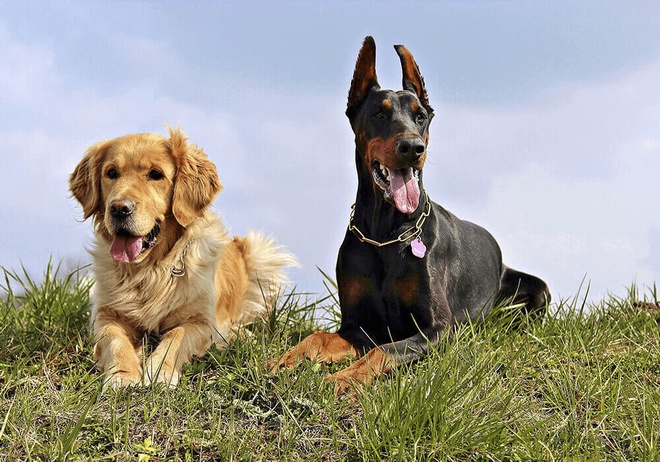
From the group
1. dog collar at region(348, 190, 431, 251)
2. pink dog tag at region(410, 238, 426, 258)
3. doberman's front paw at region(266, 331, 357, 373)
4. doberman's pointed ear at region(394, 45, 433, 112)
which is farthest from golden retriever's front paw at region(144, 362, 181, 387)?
doberman's pointed ear at region(394, 45, 433, 112)

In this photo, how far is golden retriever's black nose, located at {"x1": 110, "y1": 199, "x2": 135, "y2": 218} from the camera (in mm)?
4945

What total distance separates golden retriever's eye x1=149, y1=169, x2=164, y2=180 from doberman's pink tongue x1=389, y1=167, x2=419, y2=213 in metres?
1.77

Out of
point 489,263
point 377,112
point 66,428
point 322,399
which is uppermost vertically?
point 377,112

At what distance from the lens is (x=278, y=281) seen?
7.29m

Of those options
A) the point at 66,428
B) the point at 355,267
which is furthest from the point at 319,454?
the point at 355,267

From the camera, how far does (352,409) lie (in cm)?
395

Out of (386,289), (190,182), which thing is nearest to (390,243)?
(386,289)

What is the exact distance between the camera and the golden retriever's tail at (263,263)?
709 centimetres

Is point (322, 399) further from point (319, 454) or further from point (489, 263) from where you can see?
point (489, 263)

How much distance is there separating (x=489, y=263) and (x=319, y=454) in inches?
114

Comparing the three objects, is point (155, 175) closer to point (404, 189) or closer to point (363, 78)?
point (363, 78)

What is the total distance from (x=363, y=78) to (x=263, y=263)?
280 cm

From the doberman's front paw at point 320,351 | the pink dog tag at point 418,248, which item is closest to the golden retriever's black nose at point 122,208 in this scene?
the doberman's front paw at point 320,351

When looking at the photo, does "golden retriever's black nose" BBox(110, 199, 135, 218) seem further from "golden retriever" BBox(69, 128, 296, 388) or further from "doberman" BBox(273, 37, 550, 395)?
"doberman" BBox(273, 37, 550, 395)
